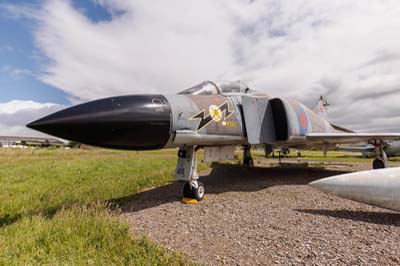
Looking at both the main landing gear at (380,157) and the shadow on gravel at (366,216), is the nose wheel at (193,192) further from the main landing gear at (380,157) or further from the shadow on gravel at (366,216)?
the main landing gear at (380,157)

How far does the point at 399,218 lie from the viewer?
13.1 ft

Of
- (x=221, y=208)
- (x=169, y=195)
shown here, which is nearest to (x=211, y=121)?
(x=221, y=208)

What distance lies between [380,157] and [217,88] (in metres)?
8.02

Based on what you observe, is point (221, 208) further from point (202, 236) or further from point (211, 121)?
point (211, 121)

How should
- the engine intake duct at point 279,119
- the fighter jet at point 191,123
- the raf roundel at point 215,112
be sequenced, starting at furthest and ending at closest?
the engine intake duct at point 279,119
the raf roundel at point 215,112
the fighter jet at point 191,123

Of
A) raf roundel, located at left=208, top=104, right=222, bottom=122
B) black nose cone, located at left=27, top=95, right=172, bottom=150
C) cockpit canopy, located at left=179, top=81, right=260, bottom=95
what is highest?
cockpit canopy, located at left=179, top=81, right=260, bottom=95

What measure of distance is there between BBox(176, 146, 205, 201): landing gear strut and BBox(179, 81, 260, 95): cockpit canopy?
1.38 meters

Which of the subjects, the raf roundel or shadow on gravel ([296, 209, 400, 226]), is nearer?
shadow on gravel ([296, 209, 400, 226])

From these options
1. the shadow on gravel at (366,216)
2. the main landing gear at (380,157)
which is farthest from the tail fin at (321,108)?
the shadow on gravel at (366,216)

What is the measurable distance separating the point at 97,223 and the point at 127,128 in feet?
5.13

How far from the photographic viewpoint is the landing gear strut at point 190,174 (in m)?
5.51

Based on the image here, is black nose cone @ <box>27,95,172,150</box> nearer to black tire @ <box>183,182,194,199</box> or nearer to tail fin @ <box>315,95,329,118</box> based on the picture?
black tire @ <box>183,182,194,199</box>

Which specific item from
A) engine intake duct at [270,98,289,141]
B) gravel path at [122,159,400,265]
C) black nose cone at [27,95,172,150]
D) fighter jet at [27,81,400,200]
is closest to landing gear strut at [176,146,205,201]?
fighter jet at [27,81,400,200]

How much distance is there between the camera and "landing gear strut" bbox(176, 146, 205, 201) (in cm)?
551
